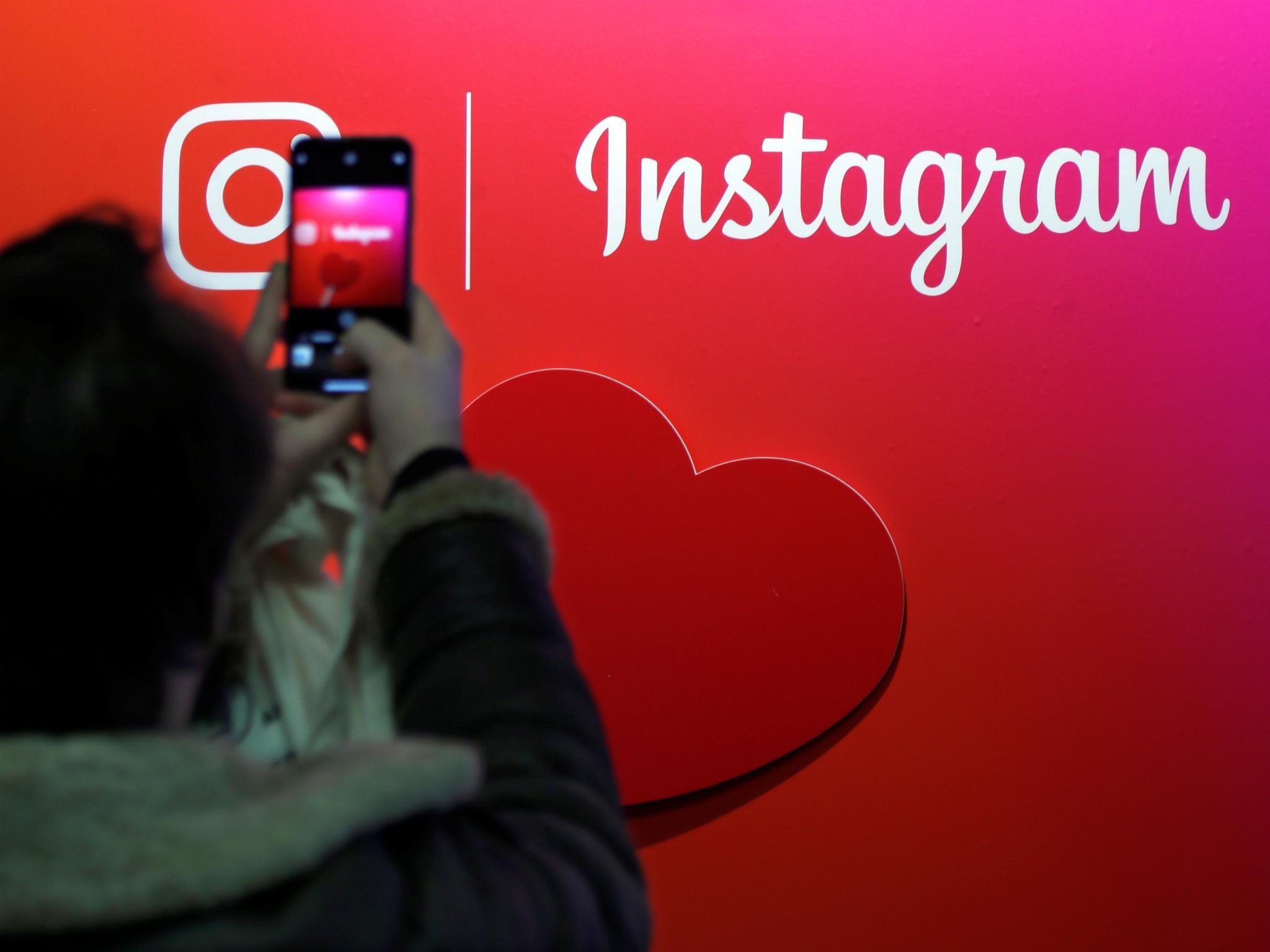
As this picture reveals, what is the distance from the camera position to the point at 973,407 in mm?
1448

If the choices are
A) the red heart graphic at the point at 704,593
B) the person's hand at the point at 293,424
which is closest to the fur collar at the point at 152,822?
the person's hand at the point at 293,424

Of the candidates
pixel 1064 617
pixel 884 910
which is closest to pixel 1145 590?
pixel 1064 617

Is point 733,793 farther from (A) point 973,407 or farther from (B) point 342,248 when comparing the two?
(B) point 342,248

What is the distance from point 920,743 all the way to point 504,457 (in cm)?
66

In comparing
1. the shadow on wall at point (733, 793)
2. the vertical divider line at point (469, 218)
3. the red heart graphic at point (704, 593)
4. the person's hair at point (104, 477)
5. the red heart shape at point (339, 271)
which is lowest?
the shadow on wall at point (733, 793)

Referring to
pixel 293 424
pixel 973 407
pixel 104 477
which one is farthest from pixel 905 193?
pixel 104 477

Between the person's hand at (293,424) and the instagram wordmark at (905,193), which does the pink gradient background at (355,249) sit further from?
the instagram wordmark at (905,193)

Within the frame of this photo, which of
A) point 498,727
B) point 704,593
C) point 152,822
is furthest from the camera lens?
point 704,593

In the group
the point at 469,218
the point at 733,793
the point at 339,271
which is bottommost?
the point at 733,793

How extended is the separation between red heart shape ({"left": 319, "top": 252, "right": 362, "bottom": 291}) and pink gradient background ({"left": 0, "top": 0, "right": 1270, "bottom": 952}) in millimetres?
776

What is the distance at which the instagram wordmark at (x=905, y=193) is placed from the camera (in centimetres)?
144

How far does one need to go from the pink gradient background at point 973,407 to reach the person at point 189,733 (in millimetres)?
958

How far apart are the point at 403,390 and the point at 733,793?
38.8 inches

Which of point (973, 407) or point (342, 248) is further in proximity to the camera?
point (973, 407)
